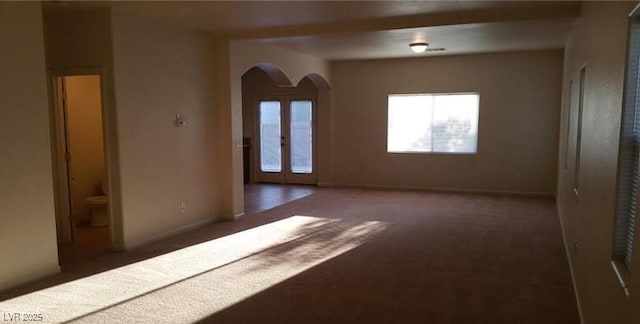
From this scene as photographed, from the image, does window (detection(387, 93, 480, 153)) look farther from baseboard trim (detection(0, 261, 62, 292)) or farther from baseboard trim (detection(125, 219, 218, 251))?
baseboard trim (detection(0, 261, 62, 292))

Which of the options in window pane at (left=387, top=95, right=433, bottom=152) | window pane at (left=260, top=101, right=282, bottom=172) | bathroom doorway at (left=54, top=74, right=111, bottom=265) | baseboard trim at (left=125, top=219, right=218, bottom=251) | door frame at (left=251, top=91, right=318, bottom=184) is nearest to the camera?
baseboard trim at (left=125, top=219, right=218, bottom=251)

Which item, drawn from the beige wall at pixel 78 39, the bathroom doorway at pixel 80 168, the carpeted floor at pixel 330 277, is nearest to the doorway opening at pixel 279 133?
the bathroom doorway at pixel 80 168

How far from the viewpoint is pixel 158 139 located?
525 cm

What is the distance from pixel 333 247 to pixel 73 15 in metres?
3.61

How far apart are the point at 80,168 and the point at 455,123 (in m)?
6.33

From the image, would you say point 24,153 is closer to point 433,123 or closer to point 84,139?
point 84,139

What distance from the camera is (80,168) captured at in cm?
617

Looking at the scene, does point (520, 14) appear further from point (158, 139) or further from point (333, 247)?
point (158, 139)

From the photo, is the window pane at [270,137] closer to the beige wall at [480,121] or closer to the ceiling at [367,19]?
the beige wall at [480,121]

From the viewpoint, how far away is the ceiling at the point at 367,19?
15.0 ft

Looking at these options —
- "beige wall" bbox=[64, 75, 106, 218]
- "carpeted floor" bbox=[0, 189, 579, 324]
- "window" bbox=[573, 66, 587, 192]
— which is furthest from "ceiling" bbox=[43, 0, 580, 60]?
"carpeted floor" bbox=[0, 189, 579, 324]

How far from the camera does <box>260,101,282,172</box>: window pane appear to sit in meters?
10.0

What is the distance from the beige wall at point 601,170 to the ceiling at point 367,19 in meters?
1.37

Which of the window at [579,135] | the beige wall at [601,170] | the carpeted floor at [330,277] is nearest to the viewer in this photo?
the beige wall at [601,170]
